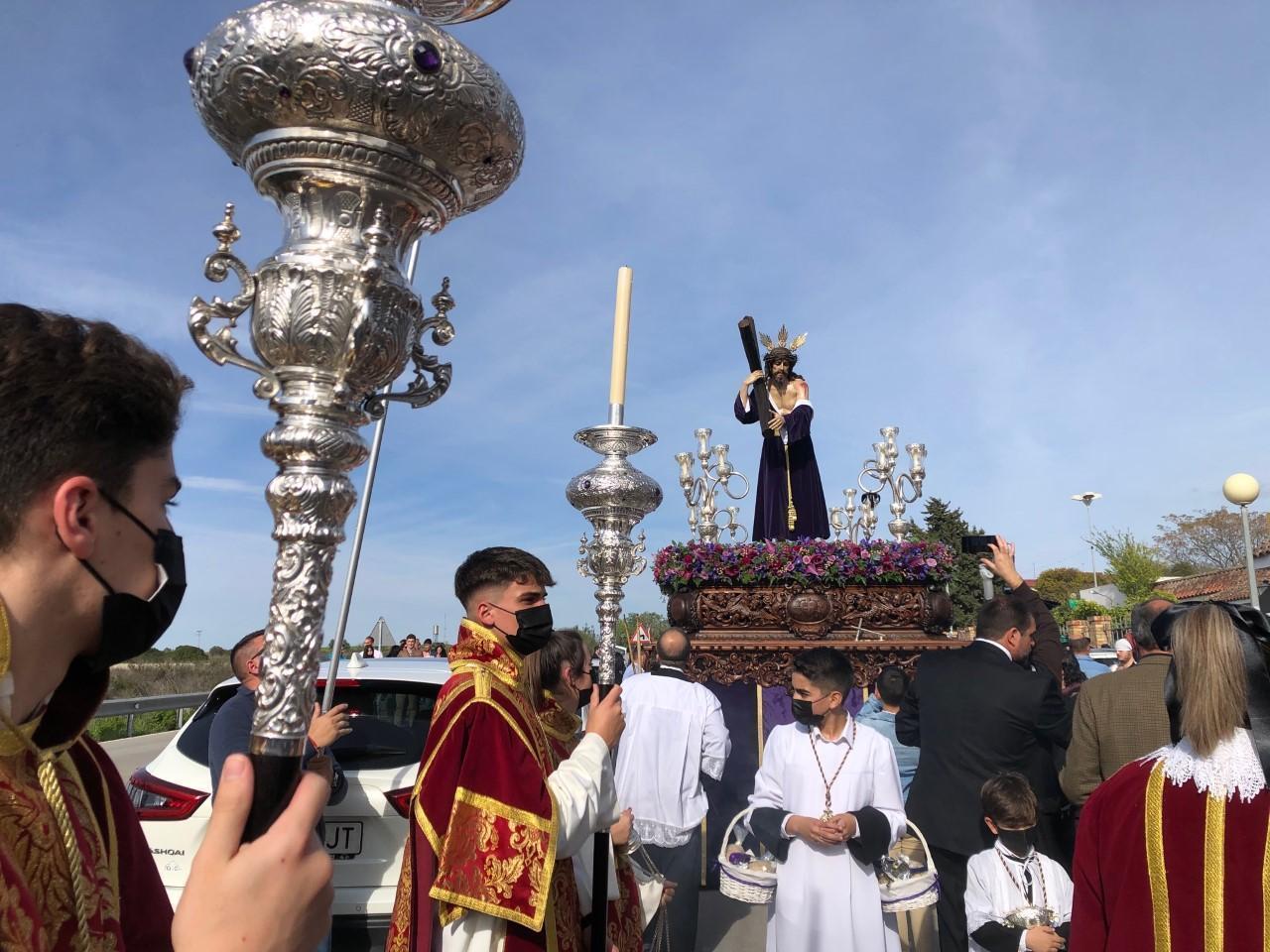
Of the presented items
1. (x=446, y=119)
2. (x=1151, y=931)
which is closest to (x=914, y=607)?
(x=1151, y=931)

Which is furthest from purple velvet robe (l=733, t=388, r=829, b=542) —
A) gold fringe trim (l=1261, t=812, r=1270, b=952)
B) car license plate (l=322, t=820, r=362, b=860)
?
gold fringe trim (l=1261, t=812, r=1270, b=952)

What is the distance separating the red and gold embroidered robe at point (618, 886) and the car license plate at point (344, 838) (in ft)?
4.88

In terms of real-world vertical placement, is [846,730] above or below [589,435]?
below

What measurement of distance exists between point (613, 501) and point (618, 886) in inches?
62.8

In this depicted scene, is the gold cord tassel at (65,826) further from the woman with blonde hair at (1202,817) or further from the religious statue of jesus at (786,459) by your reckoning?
the religious statue of jesus at (786,459)

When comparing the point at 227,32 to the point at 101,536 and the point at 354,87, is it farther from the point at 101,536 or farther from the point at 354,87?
the point at 101,536

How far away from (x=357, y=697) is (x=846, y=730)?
2.79 meters

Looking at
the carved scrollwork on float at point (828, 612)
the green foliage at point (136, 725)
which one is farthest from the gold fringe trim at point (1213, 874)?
the green foliage at point (136, 725)

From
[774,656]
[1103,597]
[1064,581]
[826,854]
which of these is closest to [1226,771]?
[826,854]

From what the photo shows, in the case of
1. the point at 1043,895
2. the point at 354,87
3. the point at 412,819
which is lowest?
the point at 1043,895

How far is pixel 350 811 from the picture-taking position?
4.65 m

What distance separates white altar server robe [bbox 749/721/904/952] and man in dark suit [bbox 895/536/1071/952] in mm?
716

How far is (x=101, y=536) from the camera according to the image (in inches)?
48.0

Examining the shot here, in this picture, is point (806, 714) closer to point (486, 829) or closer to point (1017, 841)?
point (1017, 841)
